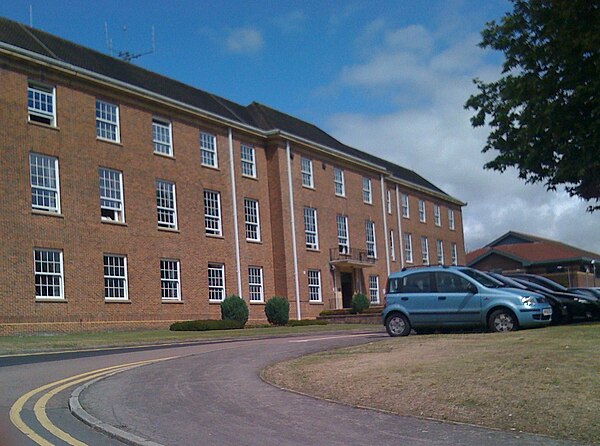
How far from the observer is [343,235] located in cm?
5047

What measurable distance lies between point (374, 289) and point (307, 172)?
36.3 feet

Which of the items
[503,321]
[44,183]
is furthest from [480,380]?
[44,183]

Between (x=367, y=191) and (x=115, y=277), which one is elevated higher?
(x=367, y=191)

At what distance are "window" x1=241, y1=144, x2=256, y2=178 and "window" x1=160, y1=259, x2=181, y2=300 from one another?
8.24 m

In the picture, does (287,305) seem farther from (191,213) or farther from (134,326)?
(134,326)

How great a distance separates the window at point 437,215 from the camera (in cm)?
6566

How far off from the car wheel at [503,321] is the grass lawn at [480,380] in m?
2.74

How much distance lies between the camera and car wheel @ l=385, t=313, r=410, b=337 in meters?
18.7

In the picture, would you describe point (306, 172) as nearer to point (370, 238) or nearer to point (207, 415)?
point (370, 238)

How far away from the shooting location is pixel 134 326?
32969mm

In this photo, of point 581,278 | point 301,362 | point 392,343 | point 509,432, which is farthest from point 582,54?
point 581,278

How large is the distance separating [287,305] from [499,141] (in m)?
20.3

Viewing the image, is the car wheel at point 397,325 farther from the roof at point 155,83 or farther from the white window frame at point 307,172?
the white window frame at point 307,172

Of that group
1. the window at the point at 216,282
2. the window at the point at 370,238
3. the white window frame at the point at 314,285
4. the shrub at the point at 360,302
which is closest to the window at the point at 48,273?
the window at the point at 216,282
